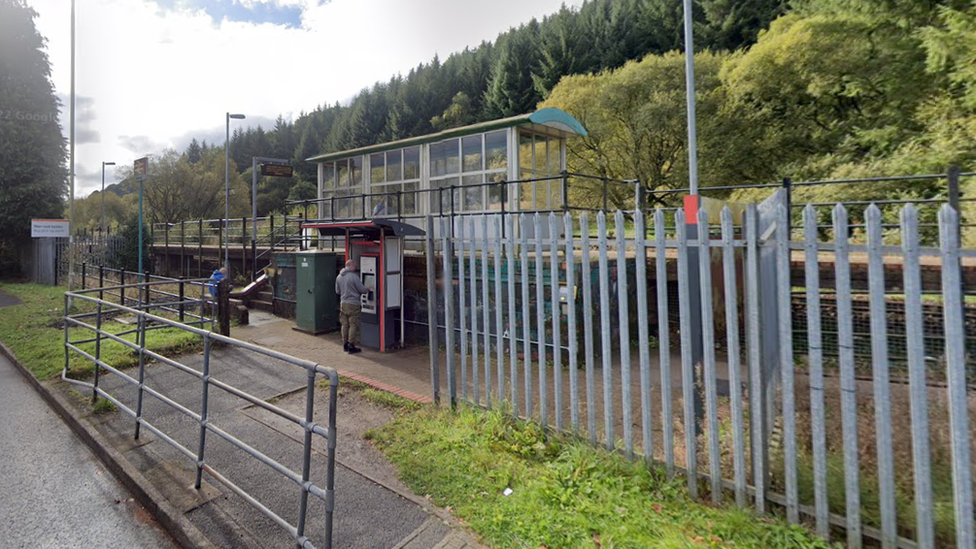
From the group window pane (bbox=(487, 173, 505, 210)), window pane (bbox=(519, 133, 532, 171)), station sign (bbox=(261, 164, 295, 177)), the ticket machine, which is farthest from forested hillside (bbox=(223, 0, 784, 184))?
the ticket machine

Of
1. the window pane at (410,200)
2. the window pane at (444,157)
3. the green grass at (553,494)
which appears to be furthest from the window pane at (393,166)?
the green grass at (553,494)

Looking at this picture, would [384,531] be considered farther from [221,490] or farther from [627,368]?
[627,368]

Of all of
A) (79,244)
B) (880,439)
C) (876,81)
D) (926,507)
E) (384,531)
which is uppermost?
(876,81)

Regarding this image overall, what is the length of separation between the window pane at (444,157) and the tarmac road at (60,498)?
8.18m

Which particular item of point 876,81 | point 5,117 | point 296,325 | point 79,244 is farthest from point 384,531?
point 5,117

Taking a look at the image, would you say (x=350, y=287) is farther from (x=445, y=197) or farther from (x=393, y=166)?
(x=393, y=166)

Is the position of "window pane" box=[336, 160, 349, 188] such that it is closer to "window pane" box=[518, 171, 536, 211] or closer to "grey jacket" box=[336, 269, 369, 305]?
"window pane" box=[518, 171, 536, 211]

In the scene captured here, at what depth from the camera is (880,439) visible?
2.65 metres

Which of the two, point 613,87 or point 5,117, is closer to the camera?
point 613,87

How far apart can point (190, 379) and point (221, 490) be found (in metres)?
3.66

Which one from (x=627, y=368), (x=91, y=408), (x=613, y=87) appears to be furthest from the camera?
(x=613, y=87)

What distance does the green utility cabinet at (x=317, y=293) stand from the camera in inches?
414

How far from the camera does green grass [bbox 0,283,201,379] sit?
7.51 metres

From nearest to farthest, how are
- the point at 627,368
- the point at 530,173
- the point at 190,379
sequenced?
the point at 627,368 < the point at 190,379 < the point at 530,173
